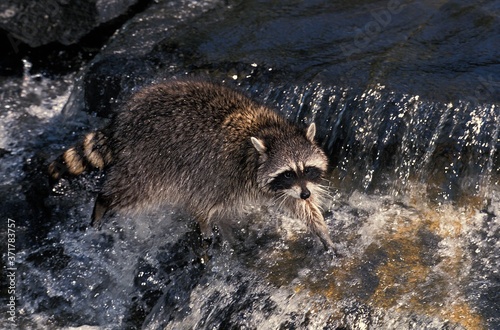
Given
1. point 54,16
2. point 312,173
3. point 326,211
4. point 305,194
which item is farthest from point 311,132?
point 54,16

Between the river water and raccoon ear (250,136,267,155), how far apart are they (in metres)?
0.64

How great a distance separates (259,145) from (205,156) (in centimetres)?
41

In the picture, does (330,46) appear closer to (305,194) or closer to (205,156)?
(205,156)

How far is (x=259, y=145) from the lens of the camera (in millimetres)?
4410

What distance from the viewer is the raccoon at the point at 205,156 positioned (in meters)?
4.50

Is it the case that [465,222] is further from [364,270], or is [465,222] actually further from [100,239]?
[100,239]

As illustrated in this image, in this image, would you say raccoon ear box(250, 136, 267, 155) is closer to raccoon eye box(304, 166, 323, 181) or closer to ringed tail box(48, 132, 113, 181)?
raccoon eye box(304, 166, 323, 181)

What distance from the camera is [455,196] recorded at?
191 inches

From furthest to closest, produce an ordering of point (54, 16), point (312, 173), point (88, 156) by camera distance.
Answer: point (54, 16), point (88, 156), point (312, 173)

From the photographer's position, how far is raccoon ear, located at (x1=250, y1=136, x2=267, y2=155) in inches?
173

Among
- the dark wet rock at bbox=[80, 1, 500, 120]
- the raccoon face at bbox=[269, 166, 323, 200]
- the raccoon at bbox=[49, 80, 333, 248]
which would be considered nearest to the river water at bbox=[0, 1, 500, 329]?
the dark wet rock at bbox=[80, 1, 500, 120]

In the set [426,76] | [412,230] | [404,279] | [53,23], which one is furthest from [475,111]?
[53,23]

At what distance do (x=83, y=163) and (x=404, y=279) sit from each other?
7.35 feet

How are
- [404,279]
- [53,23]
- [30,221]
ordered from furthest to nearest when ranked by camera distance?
[53,23] < [30,221] < [404,279]
